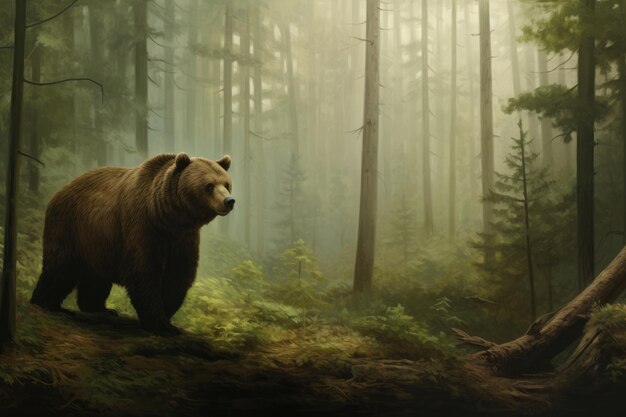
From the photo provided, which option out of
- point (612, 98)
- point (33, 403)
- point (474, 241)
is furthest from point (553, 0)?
point (33, 403)

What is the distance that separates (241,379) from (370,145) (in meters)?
2.94

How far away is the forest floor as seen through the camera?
3789 millimetres

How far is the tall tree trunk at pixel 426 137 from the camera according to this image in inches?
236

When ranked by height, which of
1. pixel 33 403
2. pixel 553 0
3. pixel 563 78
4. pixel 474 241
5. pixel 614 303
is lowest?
pixel 33 403

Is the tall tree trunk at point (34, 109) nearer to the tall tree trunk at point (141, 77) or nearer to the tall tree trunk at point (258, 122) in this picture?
the tall tree trunk at point (141, 77)

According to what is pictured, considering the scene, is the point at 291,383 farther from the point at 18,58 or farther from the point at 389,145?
the point at 389,145

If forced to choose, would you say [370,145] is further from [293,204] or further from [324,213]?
[293,204]

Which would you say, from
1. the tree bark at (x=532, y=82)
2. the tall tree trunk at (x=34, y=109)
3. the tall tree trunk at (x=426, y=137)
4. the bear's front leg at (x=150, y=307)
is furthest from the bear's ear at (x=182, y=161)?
the tree bark at (x=532, y=82)

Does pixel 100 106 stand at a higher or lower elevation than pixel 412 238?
higher

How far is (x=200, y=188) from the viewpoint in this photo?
3967mm

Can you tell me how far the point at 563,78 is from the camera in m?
5.17

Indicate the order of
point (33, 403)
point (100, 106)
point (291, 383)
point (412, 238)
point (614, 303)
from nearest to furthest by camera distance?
1. point (33, 403)
2. point (291, 383)
3. point (614, 303)
4. point (100, 106)
5. point (412, 238)

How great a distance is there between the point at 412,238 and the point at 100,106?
12.2ft

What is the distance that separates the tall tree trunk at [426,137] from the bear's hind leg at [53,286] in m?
3.87
